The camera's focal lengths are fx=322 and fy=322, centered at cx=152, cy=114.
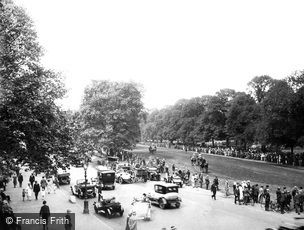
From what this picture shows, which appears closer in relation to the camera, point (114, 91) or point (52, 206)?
point (52, 206)

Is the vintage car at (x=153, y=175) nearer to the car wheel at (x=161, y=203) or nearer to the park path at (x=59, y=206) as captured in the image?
the park path at (x=59, y=206)

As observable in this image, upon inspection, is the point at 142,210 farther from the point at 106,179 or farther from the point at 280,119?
the point at 280,119

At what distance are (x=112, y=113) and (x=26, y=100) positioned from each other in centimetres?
4263

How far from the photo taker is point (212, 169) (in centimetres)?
4428

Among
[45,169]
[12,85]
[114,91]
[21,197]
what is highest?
[114,91]

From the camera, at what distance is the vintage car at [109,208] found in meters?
20.7

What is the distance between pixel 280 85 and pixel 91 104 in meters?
33.8

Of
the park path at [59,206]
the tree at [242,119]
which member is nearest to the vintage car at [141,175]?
the park path at [59,206]

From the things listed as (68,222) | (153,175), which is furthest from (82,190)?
(153,175)

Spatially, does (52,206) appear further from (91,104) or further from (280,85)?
(280,85)

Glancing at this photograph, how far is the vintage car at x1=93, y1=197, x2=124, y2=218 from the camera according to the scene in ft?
67.9

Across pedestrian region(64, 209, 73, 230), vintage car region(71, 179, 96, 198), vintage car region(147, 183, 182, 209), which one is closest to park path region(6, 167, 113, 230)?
vintage car region(71, 179, 96, 198)

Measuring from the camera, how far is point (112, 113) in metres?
59.7

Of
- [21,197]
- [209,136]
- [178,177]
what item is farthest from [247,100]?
[21,197]
